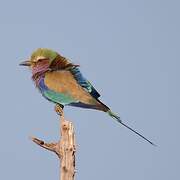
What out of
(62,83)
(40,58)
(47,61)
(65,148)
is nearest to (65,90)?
(62,83)

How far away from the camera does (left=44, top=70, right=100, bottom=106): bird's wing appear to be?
720 centimetres

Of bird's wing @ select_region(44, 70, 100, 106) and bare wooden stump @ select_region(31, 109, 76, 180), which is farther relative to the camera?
bird's wing @ select_region(44, 70, 100, 106)

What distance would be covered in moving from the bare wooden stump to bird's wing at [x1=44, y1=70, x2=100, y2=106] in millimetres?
667

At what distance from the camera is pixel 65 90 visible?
23.9ft

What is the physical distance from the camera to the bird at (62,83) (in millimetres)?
7195

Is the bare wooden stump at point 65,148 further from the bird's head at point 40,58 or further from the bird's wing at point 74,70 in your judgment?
the bird's head at point 40,58

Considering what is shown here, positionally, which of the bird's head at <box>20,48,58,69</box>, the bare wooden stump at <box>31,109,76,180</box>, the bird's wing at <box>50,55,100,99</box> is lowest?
the bare wooden stump at <box>31,109,76,180</box>

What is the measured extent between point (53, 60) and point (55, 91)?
1.50 feet

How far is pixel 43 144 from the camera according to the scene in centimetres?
657

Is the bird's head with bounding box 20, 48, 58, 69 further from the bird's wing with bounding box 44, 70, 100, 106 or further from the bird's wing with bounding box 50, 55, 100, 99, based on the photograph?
the bird's wing with bounding box 44, 70, 100, 106

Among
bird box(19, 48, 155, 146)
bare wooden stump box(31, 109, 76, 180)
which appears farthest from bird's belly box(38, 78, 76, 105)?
bare wooden stump box(31, 109, 76, 180)

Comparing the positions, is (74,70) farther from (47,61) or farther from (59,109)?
(59,109)

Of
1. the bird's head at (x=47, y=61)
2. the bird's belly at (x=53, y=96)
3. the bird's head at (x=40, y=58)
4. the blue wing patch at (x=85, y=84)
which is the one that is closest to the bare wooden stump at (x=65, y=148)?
the bird's belly at (x=53, y=96)

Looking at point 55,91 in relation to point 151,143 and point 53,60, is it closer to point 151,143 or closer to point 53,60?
point 53,60
